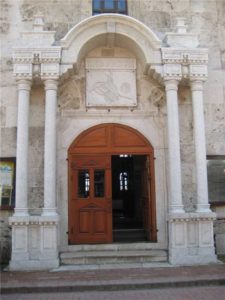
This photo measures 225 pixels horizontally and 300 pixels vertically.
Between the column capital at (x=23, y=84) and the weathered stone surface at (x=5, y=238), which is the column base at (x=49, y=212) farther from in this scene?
the column capital at (x=23, y=84)

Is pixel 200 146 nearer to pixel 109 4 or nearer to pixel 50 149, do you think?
pixel 50 149

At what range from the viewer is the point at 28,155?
34.6ft

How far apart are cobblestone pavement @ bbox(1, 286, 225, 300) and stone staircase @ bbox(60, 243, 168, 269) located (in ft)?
5.92

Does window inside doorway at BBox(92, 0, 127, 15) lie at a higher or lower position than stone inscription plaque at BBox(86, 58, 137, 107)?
higher

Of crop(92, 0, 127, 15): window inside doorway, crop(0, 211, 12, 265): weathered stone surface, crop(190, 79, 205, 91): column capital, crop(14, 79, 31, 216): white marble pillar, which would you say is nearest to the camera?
crop(14, 79, 31, 216): white marble pillar

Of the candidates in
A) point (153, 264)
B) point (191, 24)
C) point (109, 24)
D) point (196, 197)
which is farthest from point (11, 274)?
point (191, 24)

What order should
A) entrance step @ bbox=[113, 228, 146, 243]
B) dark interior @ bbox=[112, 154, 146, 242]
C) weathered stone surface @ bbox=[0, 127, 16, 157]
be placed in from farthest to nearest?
dark interior @ bbox=[112, 154, 146, 242]
entrance step @ bbox=[113, 228, 146, 243]
weathered stone surface @ bbox=[0, 127, 16, 157]

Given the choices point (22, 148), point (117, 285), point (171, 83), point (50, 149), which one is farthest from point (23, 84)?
point (117, 285)

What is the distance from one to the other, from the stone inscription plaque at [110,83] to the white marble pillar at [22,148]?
1721 millimetres

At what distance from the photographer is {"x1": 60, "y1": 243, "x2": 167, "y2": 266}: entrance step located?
9.70 meters

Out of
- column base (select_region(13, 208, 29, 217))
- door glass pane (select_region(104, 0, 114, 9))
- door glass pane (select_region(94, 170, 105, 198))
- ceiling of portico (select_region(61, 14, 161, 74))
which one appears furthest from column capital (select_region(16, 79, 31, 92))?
door glass pane (select_region(104, 0, 114, 9))

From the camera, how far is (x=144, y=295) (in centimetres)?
742

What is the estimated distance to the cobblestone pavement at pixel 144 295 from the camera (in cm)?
727

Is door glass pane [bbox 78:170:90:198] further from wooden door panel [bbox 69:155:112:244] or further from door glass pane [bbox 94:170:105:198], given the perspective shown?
door glass pane [bbox 94:170:105:198]
